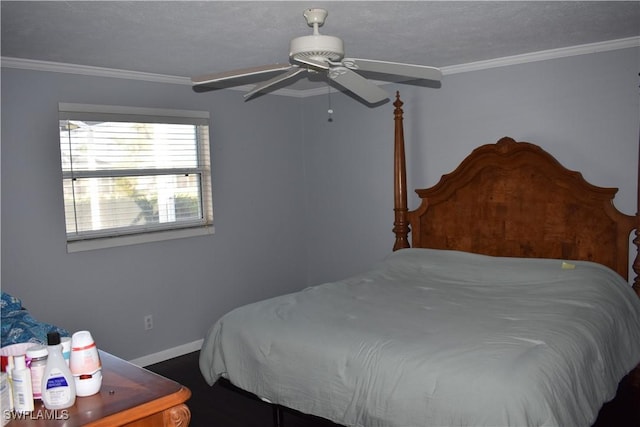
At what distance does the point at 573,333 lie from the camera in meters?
2.46

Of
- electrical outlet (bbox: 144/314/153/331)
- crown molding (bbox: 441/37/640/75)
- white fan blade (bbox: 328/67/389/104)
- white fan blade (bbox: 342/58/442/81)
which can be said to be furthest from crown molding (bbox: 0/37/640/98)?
electrical outlet (bbox: 144/314/153/331)

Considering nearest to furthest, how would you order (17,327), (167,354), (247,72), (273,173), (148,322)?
(17,327)
(247,72)
(148,322)
(167,354)
(273,173)

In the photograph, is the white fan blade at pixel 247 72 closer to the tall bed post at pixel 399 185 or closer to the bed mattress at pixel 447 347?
the bed mattress at pixel 447 347

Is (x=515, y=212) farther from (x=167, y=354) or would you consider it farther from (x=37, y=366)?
(x=37, y=366)

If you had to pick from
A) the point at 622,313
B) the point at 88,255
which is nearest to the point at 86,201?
the point at 88,255

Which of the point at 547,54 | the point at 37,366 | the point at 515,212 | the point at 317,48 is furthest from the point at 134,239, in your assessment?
the point at 547,54

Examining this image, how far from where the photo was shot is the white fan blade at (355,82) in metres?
2.61

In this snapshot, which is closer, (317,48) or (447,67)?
(317,48)

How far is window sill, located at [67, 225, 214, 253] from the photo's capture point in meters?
3.72

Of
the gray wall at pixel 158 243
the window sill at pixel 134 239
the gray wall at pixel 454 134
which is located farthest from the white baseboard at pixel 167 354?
the gray wall at pixel 454 134

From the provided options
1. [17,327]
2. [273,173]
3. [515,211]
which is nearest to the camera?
[17,327]

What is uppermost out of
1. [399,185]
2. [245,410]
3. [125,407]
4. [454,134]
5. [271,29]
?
[271,29]

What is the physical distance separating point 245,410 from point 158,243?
1.50 m

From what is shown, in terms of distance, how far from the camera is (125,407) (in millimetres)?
1410
